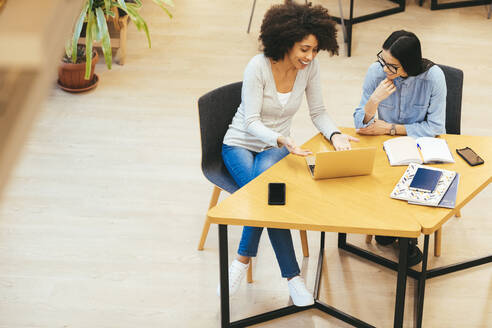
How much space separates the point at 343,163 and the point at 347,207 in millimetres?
189

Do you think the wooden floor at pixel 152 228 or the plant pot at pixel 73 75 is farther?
the plant pot at pixel 73 75

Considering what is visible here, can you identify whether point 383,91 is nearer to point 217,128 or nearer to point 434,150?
point 434,150

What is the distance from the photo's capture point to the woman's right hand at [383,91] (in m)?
2.43

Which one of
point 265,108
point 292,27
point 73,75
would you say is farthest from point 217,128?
point 73,75

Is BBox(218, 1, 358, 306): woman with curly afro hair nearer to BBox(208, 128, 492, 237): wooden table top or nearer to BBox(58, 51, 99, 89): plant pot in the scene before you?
BBox(208, 128, 492, 237): wooden table top

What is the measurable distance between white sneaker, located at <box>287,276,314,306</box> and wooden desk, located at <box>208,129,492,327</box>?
89 millimetres

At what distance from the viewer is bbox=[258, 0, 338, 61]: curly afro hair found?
239 cm

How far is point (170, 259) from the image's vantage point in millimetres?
2771

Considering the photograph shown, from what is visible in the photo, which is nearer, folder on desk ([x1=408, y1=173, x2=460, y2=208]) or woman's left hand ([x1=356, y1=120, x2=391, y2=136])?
folder on desk ([x1=408, y1=173, x2=460, y2=208])

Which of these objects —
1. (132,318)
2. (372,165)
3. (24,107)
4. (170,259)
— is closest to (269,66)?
(372,165)

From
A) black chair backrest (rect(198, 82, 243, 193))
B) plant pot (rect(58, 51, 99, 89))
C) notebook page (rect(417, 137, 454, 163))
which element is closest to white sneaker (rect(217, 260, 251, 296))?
black chair backrest (rect(198, 82, 243, 193))

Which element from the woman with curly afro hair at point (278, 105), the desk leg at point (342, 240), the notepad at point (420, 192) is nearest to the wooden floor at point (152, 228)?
the desk leg at point (342, 240)

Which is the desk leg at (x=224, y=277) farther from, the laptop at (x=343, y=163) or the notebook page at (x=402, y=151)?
the notebook page at (x=402, y=151)

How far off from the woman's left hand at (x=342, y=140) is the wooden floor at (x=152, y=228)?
645mm
